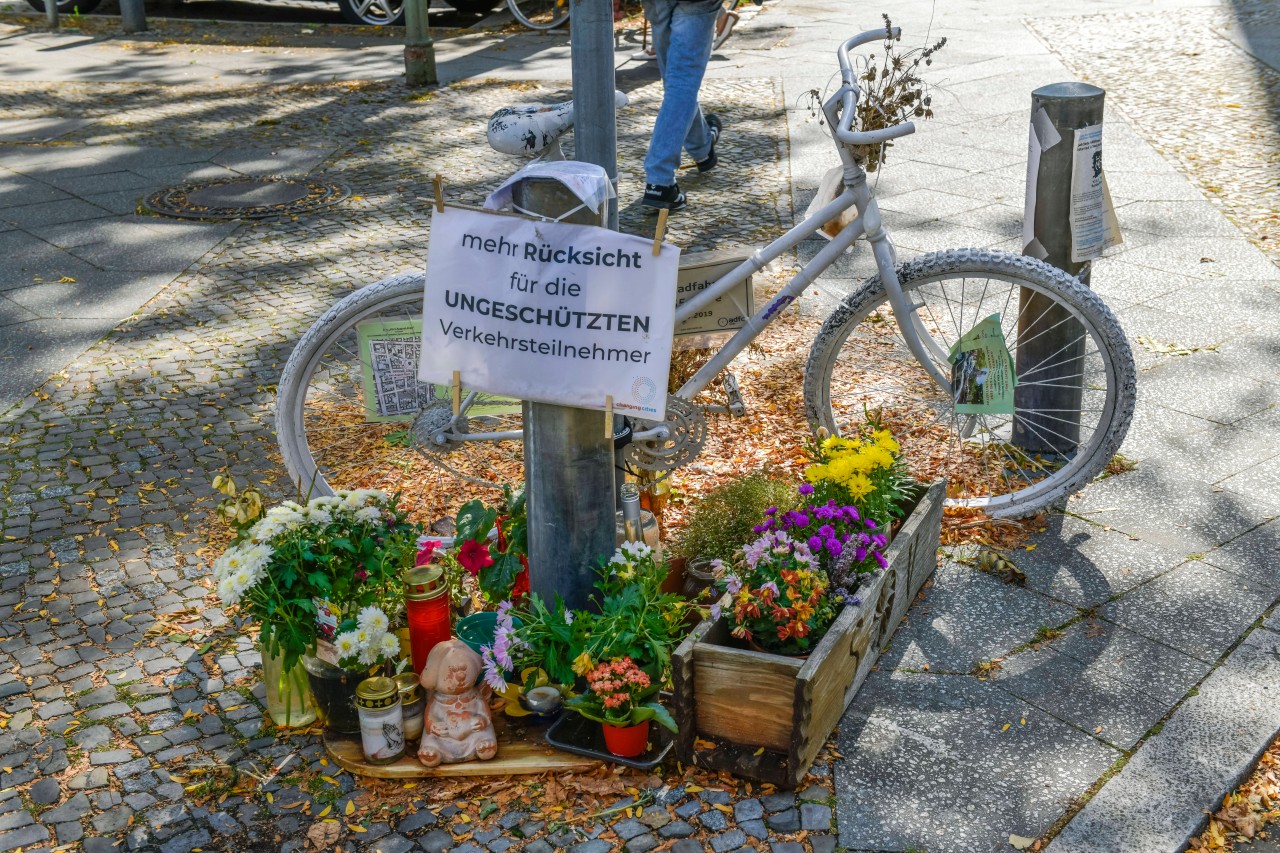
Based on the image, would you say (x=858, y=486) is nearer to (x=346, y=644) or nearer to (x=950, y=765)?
(x=950, y=765)

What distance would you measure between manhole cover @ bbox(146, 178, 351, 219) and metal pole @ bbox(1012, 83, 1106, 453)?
4564 mm

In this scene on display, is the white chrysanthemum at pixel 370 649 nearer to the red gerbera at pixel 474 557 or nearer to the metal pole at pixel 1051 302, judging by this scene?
the red gerbera at pixel 474 557

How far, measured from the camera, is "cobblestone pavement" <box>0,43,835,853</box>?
293 centimetres

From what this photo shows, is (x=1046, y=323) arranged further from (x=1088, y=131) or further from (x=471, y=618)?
(x=471, y=618)

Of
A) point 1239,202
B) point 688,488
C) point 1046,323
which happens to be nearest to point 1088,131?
point 1046,323

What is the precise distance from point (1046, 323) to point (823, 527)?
1.52 m

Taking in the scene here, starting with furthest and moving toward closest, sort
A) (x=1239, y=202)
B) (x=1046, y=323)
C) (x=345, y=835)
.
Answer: (x=1239, y=202)
(x=1046, y=323)
(x=345, y=835)

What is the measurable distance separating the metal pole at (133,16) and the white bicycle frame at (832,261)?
10.9 metres

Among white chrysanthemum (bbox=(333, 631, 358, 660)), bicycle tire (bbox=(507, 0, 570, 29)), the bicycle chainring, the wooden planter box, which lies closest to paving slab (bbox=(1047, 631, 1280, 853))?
the wooden planter box

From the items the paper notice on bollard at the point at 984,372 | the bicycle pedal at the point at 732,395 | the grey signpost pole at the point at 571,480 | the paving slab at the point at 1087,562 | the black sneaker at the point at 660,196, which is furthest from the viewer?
Answer: the black sneaker at the point at 660,196

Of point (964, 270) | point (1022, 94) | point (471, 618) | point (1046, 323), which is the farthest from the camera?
point (1022, 94)

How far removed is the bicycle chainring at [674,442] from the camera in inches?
153

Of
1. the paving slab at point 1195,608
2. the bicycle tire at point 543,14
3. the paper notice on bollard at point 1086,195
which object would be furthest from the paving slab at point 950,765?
the bicycle tire at point 543,14

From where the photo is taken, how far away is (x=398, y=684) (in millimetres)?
3115
